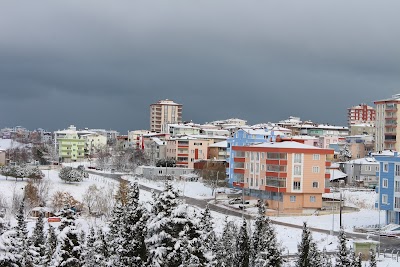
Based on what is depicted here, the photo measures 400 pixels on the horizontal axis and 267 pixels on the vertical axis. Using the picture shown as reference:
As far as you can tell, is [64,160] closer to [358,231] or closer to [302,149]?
[302,149]

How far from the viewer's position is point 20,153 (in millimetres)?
103562

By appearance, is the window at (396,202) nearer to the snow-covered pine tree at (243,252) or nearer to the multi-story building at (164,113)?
the snow-covered pine tree at (243,252)

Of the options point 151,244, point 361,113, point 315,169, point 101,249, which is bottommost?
point 101,249

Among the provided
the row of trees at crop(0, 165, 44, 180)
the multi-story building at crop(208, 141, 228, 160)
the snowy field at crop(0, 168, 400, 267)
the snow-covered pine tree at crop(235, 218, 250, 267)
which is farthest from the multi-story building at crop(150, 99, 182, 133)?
the snow-covered pine tree at crop(235, 218, 250, 267)

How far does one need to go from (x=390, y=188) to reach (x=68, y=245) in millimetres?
35955

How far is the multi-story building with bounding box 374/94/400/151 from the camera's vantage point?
8969cm

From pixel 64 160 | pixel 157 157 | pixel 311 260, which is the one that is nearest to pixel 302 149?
pixel 311 260

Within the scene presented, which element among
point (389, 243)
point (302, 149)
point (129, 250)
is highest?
point (302, 149)

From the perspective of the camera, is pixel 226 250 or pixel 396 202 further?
pixel 396 202

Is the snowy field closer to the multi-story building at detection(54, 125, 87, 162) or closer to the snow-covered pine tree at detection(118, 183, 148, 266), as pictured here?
the snow-covered pine tree at detection(118, 183, 148, 266)

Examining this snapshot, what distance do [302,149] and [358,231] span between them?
1376 centimetres

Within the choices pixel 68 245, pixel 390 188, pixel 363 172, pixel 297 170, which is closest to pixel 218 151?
pixel 363 172

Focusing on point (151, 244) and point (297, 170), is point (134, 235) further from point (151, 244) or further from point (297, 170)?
point (297, 170)

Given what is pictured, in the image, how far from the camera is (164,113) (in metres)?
161
